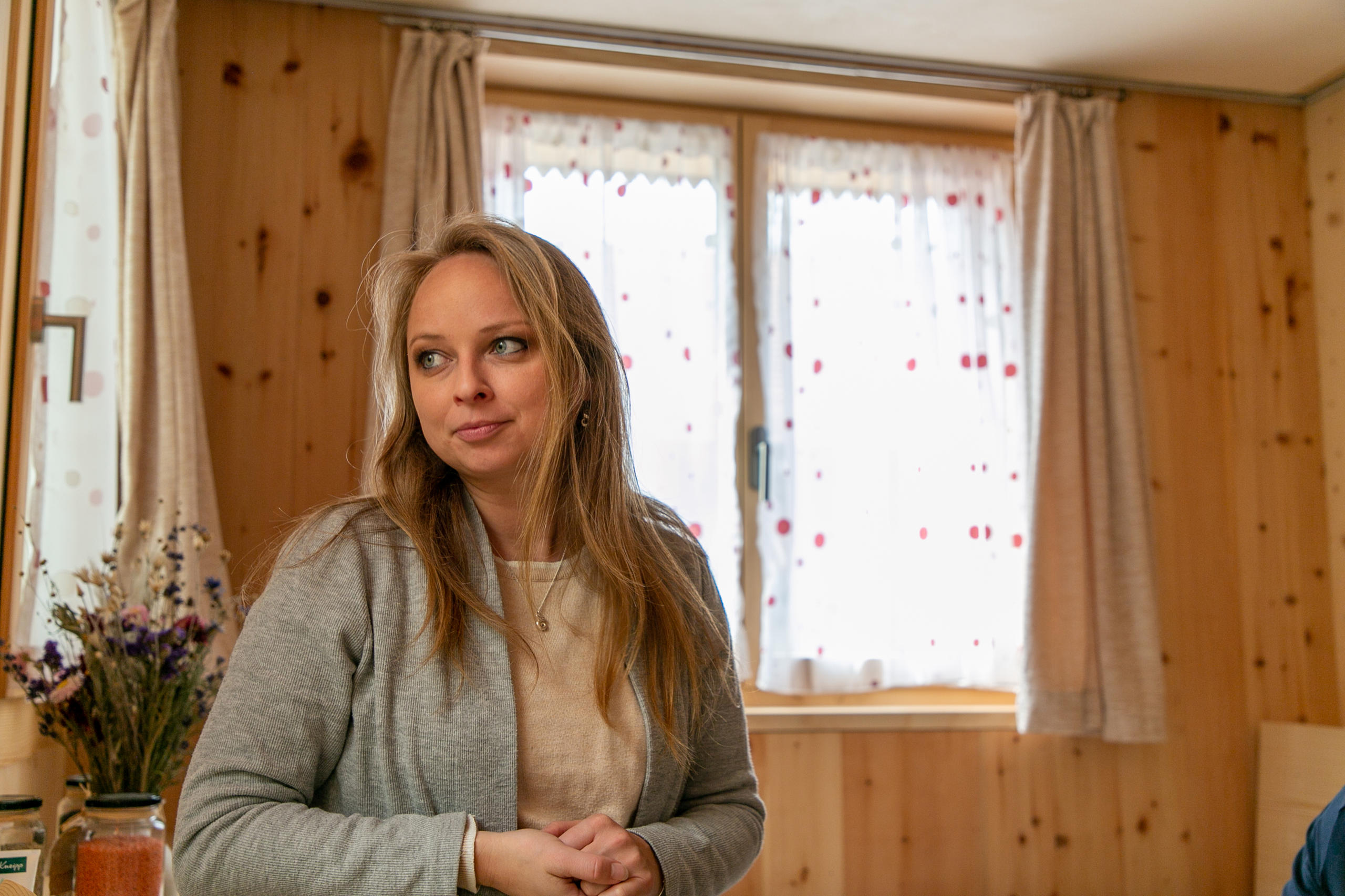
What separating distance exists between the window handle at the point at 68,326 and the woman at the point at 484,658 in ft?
2.93

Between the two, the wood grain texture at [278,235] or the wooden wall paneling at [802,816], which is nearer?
the wood grain texture at [278,235]

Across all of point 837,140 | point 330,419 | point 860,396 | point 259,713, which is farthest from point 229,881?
point 837,140

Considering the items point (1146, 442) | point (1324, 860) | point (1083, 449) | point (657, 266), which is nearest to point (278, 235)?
point (657, 266)

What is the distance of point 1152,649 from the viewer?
10.2 ft

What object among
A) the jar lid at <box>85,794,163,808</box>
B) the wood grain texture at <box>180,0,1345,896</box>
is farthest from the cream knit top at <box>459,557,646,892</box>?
the wood grain texture at <box>180,0,1345,896</box>

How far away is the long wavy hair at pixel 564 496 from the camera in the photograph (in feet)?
3.69

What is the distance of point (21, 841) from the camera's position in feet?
4.33

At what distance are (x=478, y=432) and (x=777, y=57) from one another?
2.42m

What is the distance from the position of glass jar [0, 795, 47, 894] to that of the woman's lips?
73 centimetres

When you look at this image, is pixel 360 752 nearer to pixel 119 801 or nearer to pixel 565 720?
pixel 565 720

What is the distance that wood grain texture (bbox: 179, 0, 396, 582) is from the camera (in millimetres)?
2881

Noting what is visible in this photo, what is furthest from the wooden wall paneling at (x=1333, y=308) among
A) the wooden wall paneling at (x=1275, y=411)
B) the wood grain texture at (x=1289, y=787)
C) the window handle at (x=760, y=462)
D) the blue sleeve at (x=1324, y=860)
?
the blue sleeve at (x=1324, y=860)

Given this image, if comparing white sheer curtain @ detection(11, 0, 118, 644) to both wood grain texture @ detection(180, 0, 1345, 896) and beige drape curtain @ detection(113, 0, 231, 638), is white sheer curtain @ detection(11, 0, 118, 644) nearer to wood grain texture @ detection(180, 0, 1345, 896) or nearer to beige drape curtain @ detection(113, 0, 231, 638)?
beige drape curtain @ detection(113, 0, 231, 638)

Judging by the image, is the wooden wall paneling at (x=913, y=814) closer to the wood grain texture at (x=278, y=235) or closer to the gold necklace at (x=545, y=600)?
the wood grain texture at (x=278, y=235)
